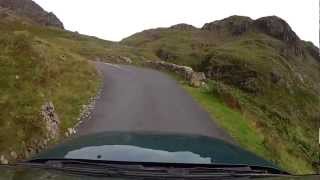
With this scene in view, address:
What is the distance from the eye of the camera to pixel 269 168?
5344mm

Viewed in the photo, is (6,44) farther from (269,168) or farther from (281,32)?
(281,32)

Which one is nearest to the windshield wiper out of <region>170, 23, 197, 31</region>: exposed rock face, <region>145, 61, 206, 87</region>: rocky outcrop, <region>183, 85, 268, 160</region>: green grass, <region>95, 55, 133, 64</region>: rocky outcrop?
<region>183, 85, 268, 160</region>: green grass

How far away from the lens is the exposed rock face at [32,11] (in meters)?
156

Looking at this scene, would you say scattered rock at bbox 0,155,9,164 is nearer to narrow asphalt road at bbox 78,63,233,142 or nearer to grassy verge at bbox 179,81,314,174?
narrow asphalt road at bbox 78,63,233,142

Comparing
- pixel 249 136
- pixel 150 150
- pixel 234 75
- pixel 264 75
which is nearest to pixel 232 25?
pixel 264 75

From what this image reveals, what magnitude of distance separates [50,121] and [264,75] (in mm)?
60056

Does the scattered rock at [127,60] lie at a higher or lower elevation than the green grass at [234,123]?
higher

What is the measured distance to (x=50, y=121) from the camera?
15.9 m

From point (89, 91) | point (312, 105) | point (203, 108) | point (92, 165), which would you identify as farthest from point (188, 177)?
point (312, 105)

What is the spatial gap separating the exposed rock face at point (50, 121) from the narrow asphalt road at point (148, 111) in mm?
1200

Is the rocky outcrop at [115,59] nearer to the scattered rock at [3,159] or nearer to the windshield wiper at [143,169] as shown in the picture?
the scattered rock at [3,159]

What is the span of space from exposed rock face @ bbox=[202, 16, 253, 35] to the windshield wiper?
124418 mm

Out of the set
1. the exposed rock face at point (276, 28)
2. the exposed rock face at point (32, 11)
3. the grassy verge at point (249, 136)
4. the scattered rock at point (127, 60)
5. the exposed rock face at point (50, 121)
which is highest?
the exposed rock face at point (32, 11)

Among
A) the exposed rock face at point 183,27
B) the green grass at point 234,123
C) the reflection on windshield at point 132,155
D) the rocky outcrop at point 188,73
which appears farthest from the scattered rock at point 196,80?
the exposed rock face at point 183,27
